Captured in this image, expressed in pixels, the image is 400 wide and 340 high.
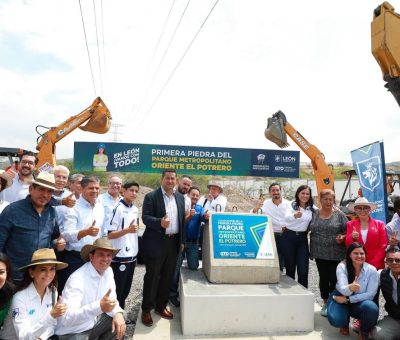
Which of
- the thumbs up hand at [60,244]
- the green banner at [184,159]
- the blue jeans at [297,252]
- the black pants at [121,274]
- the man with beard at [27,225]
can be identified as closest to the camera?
the man with beard at [27,225]

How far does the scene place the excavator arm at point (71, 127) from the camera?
856cm

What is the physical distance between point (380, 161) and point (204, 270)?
418 centimetres

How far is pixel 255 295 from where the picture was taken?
3.85 metres

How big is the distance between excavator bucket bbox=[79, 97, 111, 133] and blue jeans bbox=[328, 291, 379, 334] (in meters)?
6.72

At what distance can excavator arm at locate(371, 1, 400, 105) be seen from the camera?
432 centimetres

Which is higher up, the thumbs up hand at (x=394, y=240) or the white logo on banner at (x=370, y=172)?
the white logo on banner at (x=370, y=172)

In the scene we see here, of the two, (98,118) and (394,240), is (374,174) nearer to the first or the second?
(394,240)

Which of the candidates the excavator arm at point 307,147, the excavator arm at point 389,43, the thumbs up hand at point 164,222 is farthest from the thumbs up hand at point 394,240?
the excavator arm at point 307,147

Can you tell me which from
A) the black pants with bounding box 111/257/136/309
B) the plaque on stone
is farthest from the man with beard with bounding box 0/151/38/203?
the plaque on stone

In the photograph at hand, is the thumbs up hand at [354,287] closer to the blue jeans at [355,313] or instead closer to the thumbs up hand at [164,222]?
the blue jeans at [355,313]

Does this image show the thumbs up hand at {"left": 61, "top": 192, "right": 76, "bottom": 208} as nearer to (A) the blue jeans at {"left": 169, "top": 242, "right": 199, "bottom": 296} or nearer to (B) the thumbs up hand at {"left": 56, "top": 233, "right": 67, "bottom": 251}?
(B) the thumbs up hand at {"left": 56, "top": 233, "right": 67, "bottom": 251}

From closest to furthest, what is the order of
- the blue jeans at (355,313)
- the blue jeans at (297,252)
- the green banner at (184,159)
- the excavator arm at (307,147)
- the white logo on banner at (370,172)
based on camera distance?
1. the blue jeans at (355,313)
2. the blue jeans at (297,252)
3. the white logo on banner at (370,172)
4. the excavator arm at (307,147)
5. the green banner at (184,159)

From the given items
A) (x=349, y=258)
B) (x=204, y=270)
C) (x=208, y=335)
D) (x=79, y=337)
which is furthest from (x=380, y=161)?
(x=79, y=337)

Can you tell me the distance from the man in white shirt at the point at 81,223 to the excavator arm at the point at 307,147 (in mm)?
5759
